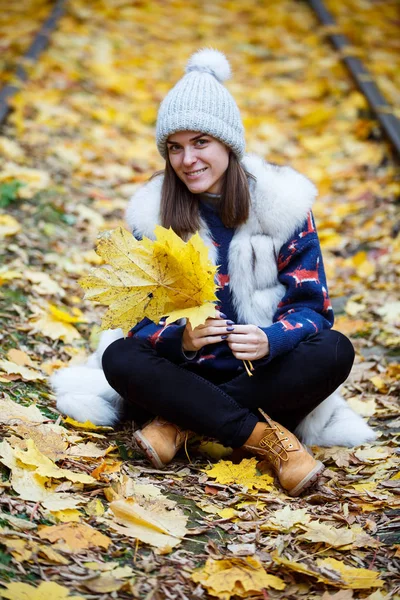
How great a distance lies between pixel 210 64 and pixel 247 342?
1197 millimetres

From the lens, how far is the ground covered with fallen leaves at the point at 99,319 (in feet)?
5.84

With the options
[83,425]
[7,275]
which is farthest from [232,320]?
[7,275]

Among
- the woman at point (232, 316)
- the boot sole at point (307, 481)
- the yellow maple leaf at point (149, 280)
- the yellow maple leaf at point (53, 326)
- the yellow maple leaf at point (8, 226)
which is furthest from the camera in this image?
the yellow maple leaf at point (8, 226)

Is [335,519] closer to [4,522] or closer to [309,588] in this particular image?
[309,588]

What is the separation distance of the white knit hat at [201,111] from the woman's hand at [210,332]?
728mm

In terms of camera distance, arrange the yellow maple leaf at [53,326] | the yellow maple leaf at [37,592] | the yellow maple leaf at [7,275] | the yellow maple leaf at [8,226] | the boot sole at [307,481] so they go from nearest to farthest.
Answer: the yellow maple leaf at [37,592] → the boot sole at [307,481] → the yellow maple leaf at [53,326] → the yellow maple leaf at [7,275] → the yellow maple leaf at [8,226]

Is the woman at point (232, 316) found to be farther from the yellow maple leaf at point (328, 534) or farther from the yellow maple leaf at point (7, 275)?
the yellow maple leaf at point (7, 275)

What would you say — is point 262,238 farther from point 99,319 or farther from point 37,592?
point 37,592

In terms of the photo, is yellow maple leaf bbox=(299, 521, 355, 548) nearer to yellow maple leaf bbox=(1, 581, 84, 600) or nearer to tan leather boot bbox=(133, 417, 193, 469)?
tan leather boot bbox=(133, 417, 193, 469)

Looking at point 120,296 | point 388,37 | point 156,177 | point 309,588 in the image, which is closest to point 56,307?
point 156,177

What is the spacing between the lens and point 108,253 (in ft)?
7.16

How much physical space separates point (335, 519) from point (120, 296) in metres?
0.94

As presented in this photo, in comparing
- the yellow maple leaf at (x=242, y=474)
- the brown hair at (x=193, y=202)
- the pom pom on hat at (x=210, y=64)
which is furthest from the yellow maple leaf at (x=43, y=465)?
the pom pom on hat at (x=210, y=64)

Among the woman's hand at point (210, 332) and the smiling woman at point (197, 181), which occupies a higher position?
the smiling woman at point (197, 181)
